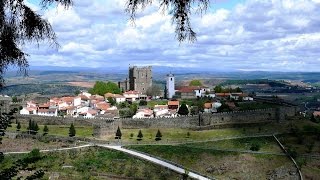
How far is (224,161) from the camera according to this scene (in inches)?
1984

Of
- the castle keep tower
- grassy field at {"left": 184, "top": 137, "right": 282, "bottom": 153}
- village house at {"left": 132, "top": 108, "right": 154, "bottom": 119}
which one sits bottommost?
grassy field at {"left": 184, "top": 137, "right": 282, "bottom": 153}

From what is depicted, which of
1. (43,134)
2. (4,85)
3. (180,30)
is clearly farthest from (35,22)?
(43,134)

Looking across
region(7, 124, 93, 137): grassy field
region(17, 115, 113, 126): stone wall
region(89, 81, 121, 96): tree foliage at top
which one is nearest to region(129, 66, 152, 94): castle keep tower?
region(89, 81, 121, 96): tree foliage at top

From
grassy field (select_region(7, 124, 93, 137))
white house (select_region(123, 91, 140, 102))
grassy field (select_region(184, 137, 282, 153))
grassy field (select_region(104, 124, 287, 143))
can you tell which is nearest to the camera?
grassy field (select_region(184, 137, 282, 153))

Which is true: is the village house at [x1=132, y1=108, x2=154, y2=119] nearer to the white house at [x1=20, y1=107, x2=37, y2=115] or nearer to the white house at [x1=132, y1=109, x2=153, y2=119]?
the white house at [x1=132, y1=109, x2=153, y2=119]

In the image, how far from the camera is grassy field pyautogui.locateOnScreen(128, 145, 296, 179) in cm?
4784

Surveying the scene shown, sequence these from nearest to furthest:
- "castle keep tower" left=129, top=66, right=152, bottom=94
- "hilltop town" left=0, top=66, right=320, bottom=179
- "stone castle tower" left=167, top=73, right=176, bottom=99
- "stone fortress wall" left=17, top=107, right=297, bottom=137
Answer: "hilltop town" left=0, top=66, right=320, bottom=179
"stone fortress wall" left=17, top=107, right=297, bottom=137
"stone castle tower" left=167, top=73, right=176, bottom=99
"castle keep tower" left=129, top=66, right=152, bottom=94

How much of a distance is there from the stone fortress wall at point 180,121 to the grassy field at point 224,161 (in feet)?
27.5

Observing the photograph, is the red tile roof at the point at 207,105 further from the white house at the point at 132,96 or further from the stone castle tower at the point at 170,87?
the stone castle tower at the point at 170,87

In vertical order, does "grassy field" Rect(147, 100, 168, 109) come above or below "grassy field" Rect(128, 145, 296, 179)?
above

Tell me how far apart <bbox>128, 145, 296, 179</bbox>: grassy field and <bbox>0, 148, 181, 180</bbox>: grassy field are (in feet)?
12.4

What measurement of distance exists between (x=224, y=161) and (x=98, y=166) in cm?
1228

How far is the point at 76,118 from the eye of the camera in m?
64.8

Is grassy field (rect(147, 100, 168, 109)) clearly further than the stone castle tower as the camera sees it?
No
